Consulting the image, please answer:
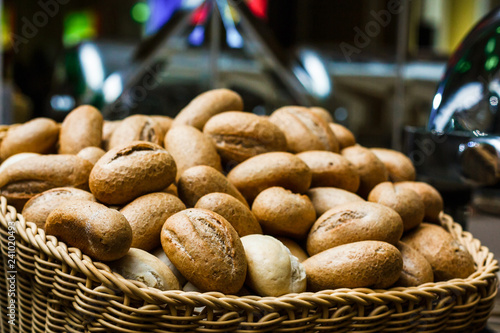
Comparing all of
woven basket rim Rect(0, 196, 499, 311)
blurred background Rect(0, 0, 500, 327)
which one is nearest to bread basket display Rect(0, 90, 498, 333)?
woven basket rim Rect(0, 196, 499, 311)

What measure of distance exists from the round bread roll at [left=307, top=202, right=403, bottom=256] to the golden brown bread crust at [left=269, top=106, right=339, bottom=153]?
235 mm

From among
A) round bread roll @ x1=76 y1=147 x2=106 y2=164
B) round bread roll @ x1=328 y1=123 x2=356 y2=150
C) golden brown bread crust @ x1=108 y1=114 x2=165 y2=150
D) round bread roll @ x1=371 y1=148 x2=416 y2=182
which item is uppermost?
golden brown bread crust @ x1=108 y1=114 x2=165 y2=150

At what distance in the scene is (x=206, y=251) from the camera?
658mm

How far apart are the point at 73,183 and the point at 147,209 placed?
0.17 metres

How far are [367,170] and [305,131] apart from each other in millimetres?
145

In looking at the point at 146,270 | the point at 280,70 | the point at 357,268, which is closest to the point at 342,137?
the point at 357,268

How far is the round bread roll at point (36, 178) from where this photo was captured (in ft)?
2.78

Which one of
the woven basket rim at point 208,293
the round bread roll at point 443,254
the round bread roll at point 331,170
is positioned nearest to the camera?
the woven basket rim at point 208,293

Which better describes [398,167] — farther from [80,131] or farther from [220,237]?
[80,131]

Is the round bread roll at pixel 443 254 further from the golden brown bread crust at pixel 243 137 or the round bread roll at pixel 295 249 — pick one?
the golden brown bread crust at pixel 243 137

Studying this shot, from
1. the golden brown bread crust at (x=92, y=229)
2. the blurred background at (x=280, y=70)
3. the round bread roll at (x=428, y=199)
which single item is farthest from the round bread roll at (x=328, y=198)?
the golden brown bread crust at (x=92, y=229)

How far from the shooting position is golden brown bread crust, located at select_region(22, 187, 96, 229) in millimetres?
770

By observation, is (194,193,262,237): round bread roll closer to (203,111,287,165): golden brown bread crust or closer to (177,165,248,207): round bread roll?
(177,165,248,207): round bread roll

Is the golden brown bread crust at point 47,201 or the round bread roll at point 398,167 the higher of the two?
the golden brown bread crust at point 47,201
